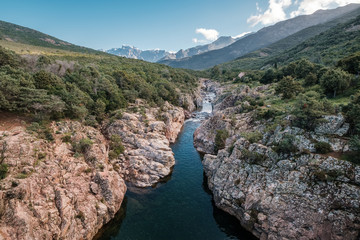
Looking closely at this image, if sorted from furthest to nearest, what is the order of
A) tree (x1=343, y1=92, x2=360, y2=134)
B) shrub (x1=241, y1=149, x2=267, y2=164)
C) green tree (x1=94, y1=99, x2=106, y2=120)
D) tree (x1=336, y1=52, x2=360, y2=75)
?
green tree (x1=94, y1=99, x2=106, y2=120) < tree (x1=336, y1=52, x2=360, y2=75) < shrub (x1=241, y1=149, x2=267, y2=164) < tree (x1=343, y1=92, x2=360, y2=134)

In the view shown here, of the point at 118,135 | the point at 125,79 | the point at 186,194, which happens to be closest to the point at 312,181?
the point at 186,194

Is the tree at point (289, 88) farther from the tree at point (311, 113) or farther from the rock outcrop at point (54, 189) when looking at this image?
the rock outcrop at point (54, 189)

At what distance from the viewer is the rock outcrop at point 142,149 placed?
1294 inches

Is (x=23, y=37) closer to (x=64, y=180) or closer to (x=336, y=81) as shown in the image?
(x=64, y=180)

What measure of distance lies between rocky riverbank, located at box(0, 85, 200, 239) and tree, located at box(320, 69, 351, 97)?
38.2m

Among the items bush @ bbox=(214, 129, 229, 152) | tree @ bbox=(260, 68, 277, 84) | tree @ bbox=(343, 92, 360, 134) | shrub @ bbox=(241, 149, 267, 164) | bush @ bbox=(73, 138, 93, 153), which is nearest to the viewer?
tree @ bbox=(343, 92, 360, 134)

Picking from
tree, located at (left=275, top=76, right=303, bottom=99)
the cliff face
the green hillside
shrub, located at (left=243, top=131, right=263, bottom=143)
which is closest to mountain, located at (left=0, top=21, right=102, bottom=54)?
the green hillside

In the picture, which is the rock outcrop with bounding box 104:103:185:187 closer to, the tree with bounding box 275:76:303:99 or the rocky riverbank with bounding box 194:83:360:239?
the rocky riverbank with bounding box 194:83:360:239

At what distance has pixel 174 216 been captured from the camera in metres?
24.8

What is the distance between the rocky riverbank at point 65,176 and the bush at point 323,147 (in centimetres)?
2552

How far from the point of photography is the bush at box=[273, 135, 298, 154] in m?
23.6

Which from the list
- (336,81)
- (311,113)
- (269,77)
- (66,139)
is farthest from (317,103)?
(269,77)

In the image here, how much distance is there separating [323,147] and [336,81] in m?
22.0

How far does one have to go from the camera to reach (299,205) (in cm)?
2000
